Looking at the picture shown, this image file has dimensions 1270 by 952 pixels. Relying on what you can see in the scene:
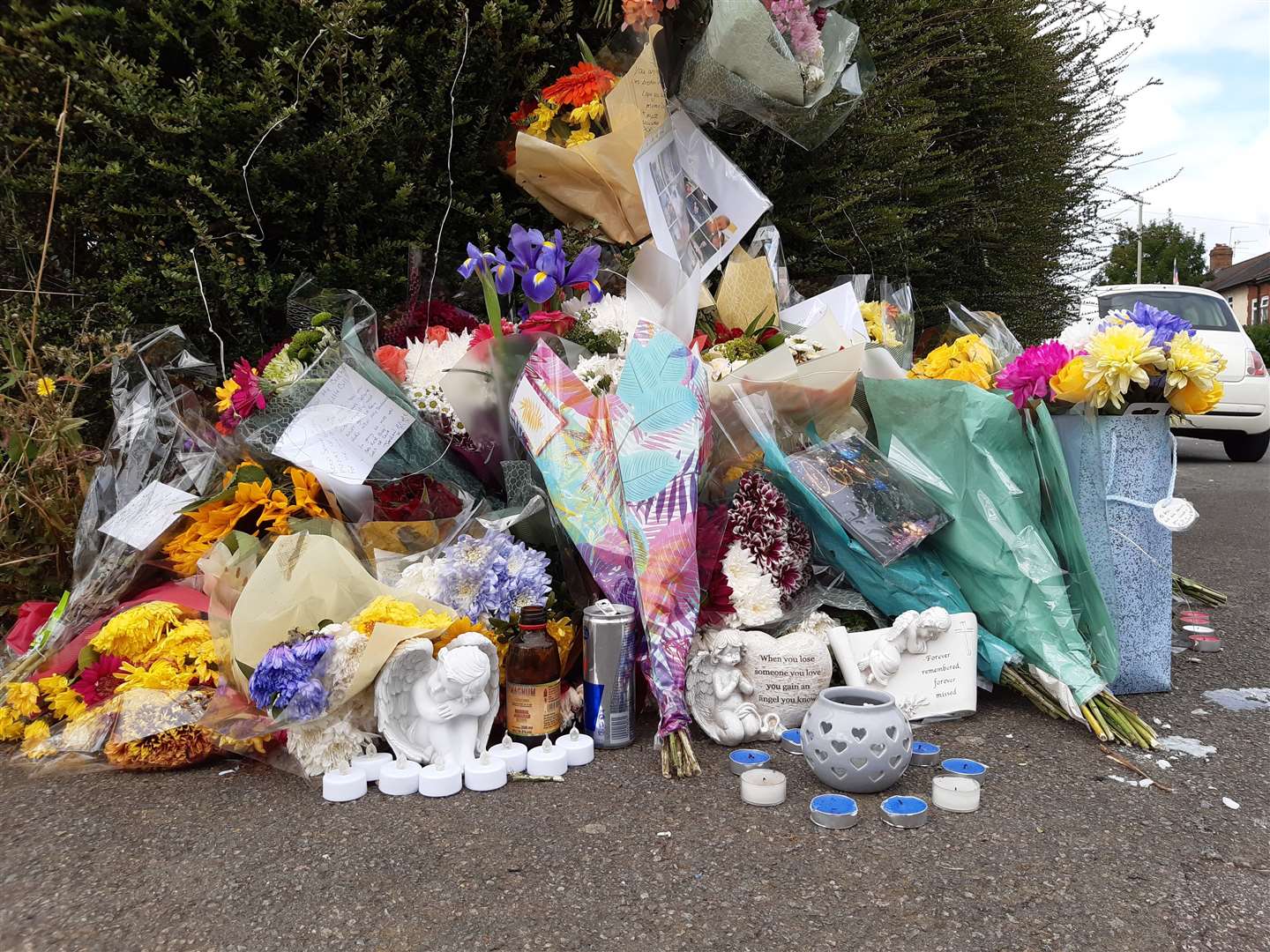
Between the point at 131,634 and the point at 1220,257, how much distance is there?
5934 centimetres

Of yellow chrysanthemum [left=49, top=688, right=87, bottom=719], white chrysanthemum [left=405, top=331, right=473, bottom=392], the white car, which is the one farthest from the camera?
the white car

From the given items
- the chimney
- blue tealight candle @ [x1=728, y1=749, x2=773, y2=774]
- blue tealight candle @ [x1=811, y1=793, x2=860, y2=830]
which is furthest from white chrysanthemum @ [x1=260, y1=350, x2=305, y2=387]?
the chimney

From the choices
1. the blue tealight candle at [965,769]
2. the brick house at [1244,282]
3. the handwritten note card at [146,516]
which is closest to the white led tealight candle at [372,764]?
the handwritten note card at [146,516]

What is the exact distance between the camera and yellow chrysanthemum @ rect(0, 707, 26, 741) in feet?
7.74

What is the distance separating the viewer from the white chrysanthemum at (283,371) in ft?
9.12

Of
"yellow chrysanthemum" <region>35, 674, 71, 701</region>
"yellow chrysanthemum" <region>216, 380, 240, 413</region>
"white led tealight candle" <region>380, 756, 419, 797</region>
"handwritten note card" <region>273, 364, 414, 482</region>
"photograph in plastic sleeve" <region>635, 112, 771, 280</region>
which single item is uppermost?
"photograph in plastic sleeve" <region>635, 112, 771, 280</region>

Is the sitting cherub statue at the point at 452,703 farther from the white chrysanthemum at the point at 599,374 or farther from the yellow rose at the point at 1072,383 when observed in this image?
the yellow rose at the point at 1072,383

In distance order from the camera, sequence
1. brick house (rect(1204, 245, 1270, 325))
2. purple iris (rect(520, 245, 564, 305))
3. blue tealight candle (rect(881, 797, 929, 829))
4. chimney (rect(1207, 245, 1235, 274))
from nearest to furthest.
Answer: blue tealight candle (rect(881, 797, 929, 829)) → purple iris (rect(520, 245, 564, 305)) → brick house (rect(1204, 245, 1270, 325)) → chimney (rect(1207, 245, 1235, 274))

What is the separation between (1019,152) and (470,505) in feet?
16.1

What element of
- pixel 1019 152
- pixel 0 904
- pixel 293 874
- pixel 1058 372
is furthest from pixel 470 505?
pixel 1019 152

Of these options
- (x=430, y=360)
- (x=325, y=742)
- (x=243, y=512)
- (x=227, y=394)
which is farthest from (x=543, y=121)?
(x=325, y=742)

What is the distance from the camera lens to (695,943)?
1.49 metres

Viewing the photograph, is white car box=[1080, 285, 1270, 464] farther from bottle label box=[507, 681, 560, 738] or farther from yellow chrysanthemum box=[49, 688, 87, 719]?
yellow chrysanthemum box=[49, 688, 87, 719]

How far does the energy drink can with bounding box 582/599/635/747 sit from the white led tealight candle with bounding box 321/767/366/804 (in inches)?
21.6
